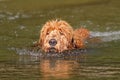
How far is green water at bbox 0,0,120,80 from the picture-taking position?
40.7 ft

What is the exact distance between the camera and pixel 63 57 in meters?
15.2

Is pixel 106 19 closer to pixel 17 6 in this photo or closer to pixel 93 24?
pixel 93 24

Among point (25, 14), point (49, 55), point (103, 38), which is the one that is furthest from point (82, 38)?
point (25, 14)

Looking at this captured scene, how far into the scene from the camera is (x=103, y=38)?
1886 centimetres

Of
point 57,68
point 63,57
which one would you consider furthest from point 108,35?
point 57,68

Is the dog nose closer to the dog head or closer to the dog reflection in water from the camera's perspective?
the dog head

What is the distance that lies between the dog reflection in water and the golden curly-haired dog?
25.4 inches

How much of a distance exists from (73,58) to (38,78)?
368cm

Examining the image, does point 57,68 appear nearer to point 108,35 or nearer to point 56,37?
point 56,37

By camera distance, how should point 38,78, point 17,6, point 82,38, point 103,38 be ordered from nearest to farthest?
1. point 38,78
2. point 82,38
3. point 103,38
4. point 17,6

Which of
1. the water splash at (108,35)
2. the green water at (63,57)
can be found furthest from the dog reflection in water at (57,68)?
the water splash at (108,35)

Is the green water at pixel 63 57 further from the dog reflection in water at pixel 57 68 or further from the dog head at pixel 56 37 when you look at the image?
the dog head at pixel 56 37

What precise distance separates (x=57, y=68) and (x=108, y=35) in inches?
255

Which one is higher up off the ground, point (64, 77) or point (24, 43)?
point (24, 43)
